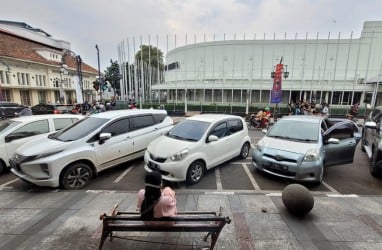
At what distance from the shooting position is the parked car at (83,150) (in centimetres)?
462

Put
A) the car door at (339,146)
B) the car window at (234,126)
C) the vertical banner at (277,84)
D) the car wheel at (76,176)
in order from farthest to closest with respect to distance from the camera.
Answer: the vertical banner at (277,84) → the car window at (234,126) → the car door at (339,146) → the car wheel at (76,176)

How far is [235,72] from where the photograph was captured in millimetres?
31609

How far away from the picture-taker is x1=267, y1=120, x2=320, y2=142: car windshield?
5.62m

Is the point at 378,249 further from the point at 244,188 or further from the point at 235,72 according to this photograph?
the point at 235,72

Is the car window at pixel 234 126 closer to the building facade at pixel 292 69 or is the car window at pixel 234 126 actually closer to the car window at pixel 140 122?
the car window at pixel 140 122

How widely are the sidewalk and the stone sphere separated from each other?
130mm

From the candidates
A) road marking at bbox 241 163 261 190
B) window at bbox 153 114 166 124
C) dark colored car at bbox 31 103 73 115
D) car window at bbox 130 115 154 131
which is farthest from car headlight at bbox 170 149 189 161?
dark colored car at bbox 31 103 73 115

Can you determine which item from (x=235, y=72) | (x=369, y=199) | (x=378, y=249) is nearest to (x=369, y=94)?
(x=235, y=72)

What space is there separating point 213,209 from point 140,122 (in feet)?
12.5

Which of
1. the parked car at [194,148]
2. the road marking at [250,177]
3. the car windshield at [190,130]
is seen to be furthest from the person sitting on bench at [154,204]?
the road marking at [250,177]

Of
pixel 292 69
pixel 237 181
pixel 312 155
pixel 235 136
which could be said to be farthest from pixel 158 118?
pixel 292 69

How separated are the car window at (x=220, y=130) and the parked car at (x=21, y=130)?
192 inches

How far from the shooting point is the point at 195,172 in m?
5.24

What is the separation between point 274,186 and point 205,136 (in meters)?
2.08
